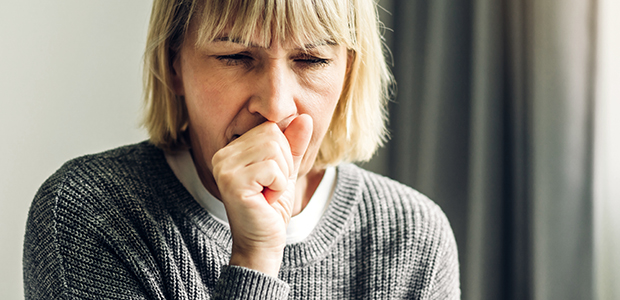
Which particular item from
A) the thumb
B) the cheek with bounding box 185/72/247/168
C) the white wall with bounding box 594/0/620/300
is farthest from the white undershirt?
the white wall with bounding box 594/0/620/300

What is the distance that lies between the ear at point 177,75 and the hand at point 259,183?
23cm

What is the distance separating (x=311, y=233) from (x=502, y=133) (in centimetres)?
76

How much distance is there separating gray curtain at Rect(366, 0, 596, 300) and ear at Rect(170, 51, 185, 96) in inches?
36.1

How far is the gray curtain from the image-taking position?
131 centimetres

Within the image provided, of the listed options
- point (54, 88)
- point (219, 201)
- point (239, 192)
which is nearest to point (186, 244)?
point (219, 201)

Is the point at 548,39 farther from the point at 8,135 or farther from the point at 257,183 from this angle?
the point at 8,135

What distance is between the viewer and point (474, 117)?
5.13ft

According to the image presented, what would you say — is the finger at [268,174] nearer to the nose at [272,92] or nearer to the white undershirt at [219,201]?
the nose at [272,92]

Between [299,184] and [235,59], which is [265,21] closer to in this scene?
[235,59]

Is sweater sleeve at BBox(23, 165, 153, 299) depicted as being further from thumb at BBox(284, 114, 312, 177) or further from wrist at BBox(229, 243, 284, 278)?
thumb at BBox(284, 114, 312, 177)

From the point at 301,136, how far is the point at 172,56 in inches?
12.2

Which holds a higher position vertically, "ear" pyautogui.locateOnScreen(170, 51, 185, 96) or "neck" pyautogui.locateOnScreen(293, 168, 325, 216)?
"ear" pyautogui.locateOnScreen(170, 51, 185, 96)

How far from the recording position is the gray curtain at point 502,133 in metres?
1.31

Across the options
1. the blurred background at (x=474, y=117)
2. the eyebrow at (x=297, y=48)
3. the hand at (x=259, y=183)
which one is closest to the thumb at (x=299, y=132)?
the hand at (x=259, y=183)
